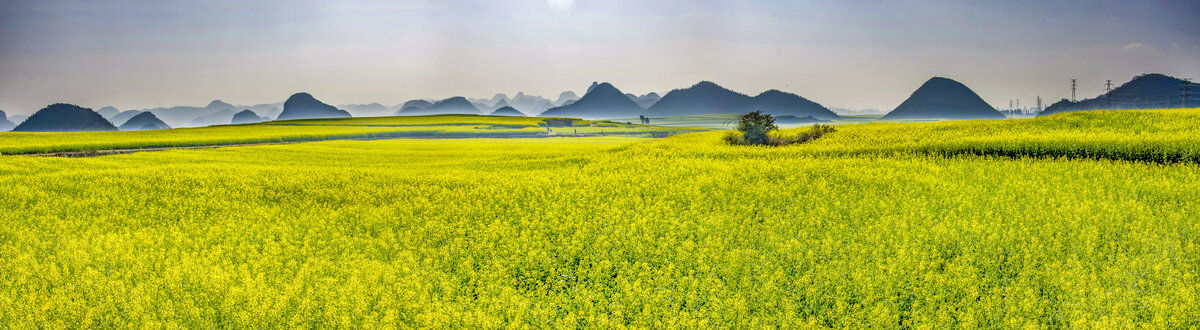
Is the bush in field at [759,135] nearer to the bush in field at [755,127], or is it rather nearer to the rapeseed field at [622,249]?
the bush in field at [755,127]

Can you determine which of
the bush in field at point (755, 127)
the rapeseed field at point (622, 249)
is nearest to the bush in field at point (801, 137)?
the bush in field at point (755, 127)

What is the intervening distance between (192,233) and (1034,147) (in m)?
30.4

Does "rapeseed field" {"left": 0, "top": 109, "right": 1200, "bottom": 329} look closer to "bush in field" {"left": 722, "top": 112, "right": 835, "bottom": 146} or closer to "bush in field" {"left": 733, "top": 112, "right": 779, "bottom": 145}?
"bush in field" {"left": 722, "top": 112, "right": 835, "bottom": 146}

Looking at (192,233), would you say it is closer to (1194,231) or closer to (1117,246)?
(1117,246)

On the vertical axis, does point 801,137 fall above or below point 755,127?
below

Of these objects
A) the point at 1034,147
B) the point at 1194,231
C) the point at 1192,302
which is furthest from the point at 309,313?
the point at 1034,147

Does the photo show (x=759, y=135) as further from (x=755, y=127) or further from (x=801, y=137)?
(x=801, y=137)

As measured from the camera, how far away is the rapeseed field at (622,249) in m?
6.93

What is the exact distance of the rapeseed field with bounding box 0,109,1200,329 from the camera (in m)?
6.93

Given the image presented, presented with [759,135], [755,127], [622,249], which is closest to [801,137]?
[759,135]

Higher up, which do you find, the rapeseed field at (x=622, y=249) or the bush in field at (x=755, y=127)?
the bush in field at (x=755, y=127)

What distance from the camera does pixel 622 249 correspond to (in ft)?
31.8

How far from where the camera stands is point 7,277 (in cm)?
942

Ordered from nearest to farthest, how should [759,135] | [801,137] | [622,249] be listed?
[622,249] < [801,137] < [759,135]
